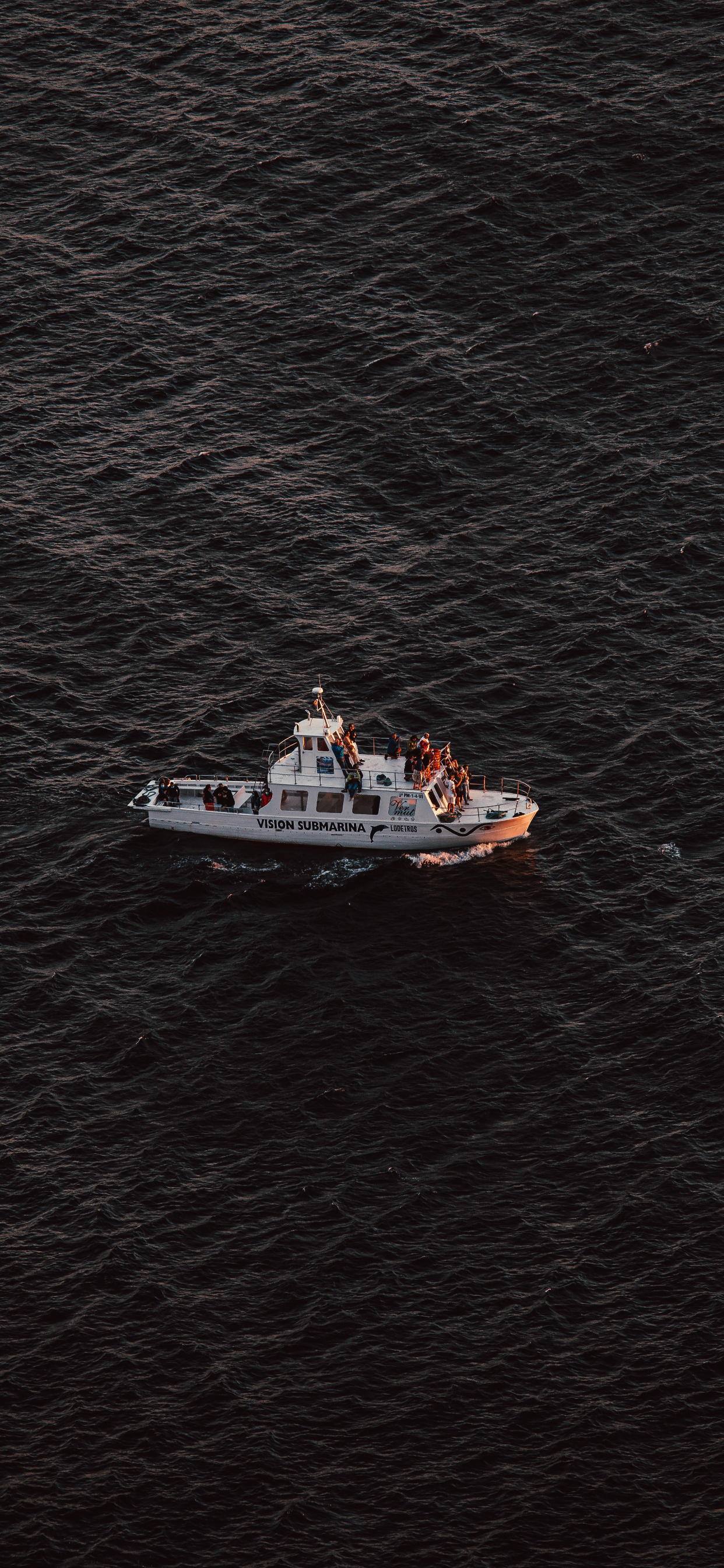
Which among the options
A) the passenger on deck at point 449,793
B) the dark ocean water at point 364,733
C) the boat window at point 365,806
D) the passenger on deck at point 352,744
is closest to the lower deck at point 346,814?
the boat window at point 365,806

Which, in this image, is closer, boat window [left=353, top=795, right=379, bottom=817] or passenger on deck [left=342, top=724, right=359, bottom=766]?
boat window [left=353, top=795, right=379, bottom=817]

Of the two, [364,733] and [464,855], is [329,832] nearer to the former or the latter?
[464,855]

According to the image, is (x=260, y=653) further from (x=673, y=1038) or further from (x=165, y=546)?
(x=673, y=1038)

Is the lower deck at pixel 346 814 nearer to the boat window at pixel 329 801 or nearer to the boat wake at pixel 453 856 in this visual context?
the boat window at pixel 329 801

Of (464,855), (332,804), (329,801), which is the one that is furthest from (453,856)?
(329,801)

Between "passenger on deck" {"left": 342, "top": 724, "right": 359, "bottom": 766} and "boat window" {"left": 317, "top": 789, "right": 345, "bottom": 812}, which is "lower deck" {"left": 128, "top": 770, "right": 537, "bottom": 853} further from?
"passenger on deck" {"left": 342, "top": 724, "right": 359, "bottom": 766}

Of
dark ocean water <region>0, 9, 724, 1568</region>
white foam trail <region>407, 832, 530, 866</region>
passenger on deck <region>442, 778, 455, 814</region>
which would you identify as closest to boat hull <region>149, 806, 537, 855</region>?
white foam trail <region>407, 832, 530, 866</region>
